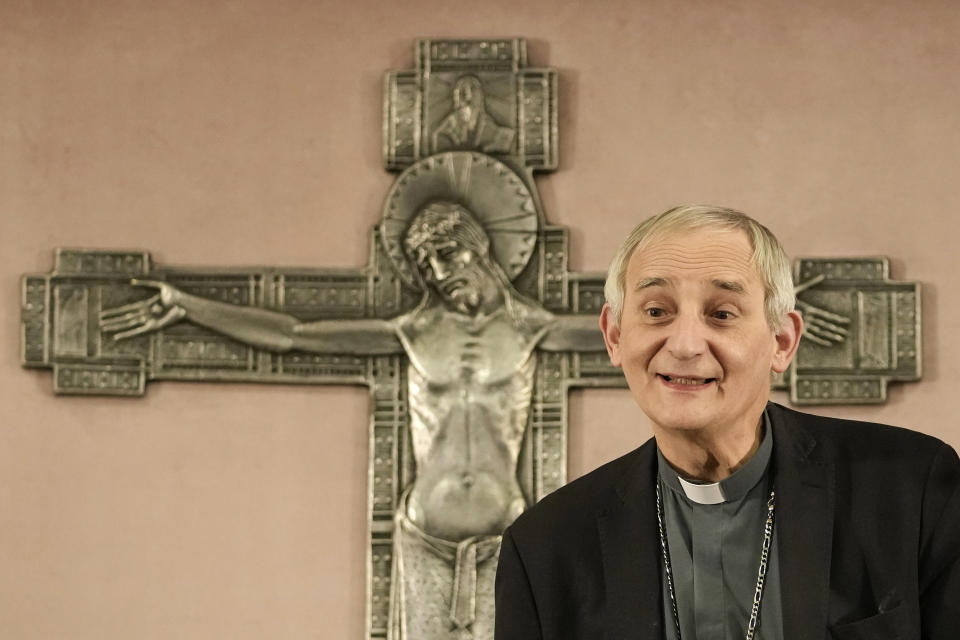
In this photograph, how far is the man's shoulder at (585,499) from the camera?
186cm

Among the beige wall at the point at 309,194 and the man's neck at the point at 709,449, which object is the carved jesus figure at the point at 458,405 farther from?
the man's neck at the point at 709,449

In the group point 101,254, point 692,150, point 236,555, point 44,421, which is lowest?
point 236,555

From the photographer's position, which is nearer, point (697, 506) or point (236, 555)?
point (697, 506)

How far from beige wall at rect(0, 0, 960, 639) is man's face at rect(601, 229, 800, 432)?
1.91 meters

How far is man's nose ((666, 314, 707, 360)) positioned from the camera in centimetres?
165

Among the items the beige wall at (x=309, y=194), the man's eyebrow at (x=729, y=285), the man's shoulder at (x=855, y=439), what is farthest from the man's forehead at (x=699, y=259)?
the beige wall at (x=309, y=194)

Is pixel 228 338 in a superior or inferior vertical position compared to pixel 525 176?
inferior

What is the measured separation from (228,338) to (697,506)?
83.7 inches

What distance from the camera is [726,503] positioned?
1.83 metres

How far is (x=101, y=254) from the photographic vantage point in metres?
3.73

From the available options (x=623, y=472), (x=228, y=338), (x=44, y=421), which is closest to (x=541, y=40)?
(x=228, y=338)

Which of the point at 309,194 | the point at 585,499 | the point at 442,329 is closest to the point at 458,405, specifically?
the point at 442,329

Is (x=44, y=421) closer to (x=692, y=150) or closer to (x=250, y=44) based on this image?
(x=250, y=44)

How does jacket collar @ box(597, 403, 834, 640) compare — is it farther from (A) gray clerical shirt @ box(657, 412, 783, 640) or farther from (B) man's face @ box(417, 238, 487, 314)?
(B) man's face @ box(417, 238, 487, 314)
